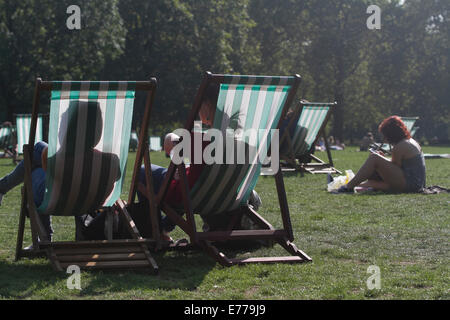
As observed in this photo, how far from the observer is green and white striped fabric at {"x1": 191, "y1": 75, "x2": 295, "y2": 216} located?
4.67m

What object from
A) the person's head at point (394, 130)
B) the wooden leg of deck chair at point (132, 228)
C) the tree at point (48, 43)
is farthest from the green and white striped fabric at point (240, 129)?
the tree at point (48, 43)

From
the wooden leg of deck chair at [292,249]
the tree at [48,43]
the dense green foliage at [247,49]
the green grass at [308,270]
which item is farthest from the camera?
the dense green foliage at [247,49]

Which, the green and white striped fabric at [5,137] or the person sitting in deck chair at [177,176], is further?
the green and white striped fabric at [5,137]

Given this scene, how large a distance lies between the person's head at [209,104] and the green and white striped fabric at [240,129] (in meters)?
0.05

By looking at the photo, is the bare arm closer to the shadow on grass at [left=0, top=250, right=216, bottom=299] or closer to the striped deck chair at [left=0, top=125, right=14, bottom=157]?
the shadow on grass at [left=0, top=250, right=216, bottom=299]

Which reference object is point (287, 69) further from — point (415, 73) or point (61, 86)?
point (61, 86)

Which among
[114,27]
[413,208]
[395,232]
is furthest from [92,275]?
[114,27]

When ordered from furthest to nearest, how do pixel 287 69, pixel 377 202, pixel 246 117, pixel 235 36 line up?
pixel 287 69 → pixel 235 36 → pixel 377 202 → pixel 246 117

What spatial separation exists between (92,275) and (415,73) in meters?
48.5

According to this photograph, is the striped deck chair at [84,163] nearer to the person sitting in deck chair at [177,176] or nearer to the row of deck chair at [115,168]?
the row of deck chair at [115,168]

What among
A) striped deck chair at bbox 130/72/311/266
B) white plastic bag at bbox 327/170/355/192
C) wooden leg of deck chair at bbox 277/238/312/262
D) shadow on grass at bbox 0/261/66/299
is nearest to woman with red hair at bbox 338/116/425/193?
white plastic bag at bbox 327/170/355/192

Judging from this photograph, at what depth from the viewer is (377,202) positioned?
817 centimetres

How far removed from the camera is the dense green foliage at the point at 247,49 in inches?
1252

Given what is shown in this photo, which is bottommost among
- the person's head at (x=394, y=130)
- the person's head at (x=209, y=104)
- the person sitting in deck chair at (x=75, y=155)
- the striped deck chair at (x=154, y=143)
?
the striped deck chair at (x=154, y=143)
